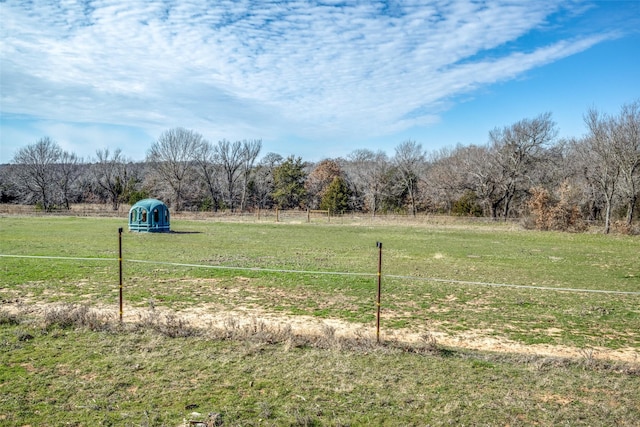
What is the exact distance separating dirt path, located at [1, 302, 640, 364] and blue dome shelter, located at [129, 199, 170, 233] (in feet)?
68.5

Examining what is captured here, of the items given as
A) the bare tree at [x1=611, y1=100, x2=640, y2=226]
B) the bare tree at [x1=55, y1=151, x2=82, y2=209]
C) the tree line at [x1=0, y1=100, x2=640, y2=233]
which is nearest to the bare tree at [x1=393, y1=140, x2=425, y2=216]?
the tree line at [x1=0, y1=100, x2=640, y2=233]

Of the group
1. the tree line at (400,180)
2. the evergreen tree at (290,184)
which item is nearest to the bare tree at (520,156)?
the tree line at (400,180)

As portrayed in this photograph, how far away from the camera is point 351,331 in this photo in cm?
773

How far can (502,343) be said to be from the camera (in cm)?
724

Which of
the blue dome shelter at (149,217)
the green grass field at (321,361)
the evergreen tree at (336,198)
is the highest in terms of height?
the evergreen tree at (336,198)

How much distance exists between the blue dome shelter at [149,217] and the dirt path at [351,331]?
2087 centimetres

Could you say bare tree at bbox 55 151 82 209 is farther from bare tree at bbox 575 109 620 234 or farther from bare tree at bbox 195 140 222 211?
bare tree at bbox 575 109 620 234

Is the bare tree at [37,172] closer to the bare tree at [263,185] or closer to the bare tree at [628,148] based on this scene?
the bare tree at [263,185]

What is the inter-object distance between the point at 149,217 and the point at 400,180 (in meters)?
37.2

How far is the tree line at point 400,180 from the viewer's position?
1357 inches

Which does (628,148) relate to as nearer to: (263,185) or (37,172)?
(263,185)

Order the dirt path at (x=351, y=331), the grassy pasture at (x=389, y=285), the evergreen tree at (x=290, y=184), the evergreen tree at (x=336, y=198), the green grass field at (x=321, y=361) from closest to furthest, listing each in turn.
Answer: the green grass field at (x=321, y=361), the dirt path at (x=351, y=331), the grassy pasture at (x=389, y=285), the evergreen tree at (x=336, y=198), the evergreen tree at (x=290, y=184)

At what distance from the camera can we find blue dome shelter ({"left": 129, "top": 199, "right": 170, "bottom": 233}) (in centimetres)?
2944

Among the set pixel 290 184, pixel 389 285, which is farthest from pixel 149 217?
pixel 290 184
